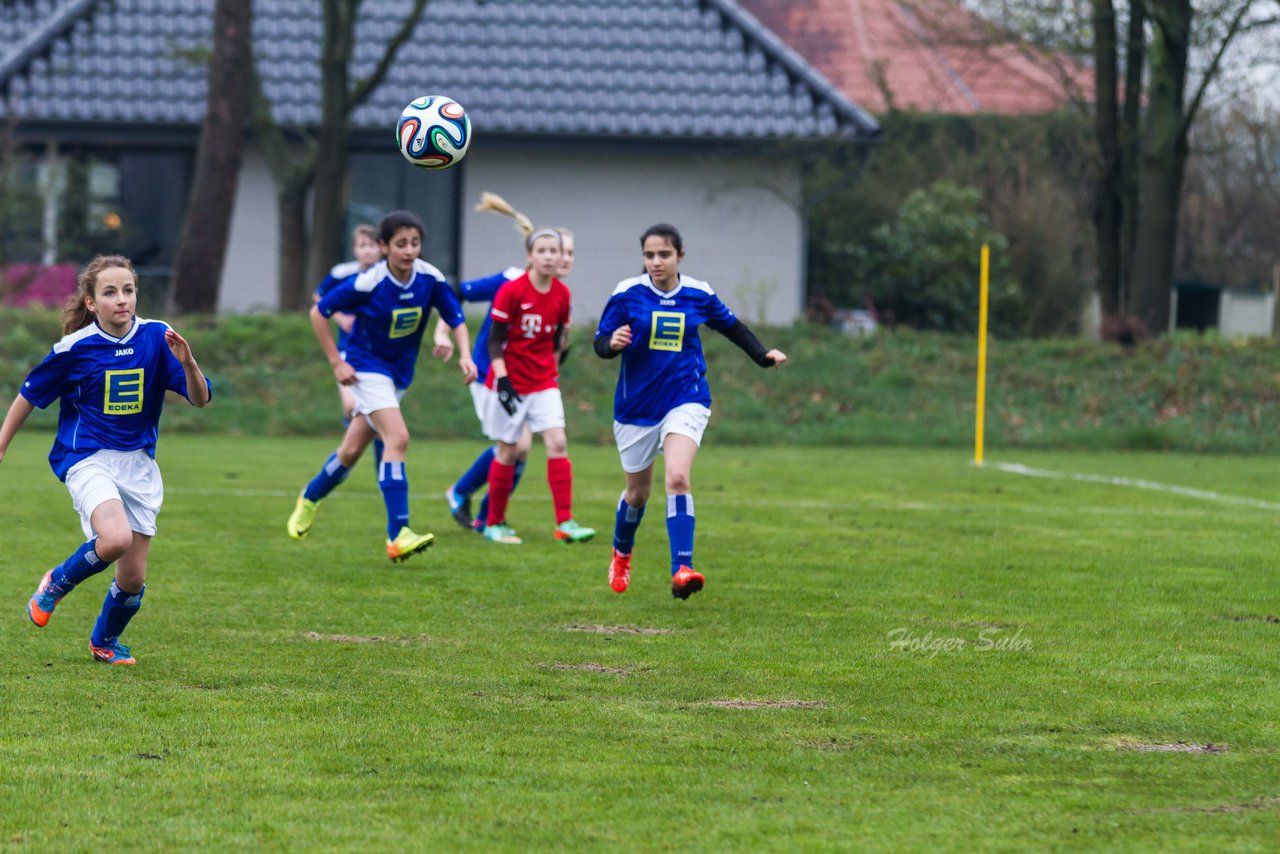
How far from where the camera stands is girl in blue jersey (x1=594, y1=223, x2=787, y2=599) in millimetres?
8805

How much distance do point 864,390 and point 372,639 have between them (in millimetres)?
15561

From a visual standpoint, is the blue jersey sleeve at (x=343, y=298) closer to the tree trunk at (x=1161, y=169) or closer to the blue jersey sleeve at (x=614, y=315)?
the blue jersey sleeve at (x=614, y=315)

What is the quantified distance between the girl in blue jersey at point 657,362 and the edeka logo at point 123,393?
256cm

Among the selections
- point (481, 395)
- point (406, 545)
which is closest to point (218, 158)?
point (481, 395)

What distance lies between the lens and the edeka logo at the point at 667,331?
8883mm

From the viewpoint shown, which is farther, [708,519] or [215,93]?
[215,93]

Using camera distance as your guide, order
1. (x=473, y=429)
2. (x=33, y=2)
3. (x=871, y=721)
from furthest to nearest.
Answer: (x=33, y=2)
(x=473, y=429)
(x=871, y=721)

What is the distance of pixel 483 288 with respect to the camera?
37.4 ft

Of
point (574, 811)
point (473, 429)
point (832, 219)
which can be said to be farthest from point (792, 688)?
point (832, 219)

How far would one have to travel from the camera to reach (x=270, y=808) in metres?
4.73

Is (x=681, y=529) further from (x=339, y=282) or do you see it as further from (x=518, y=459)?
(x=339, y=282)

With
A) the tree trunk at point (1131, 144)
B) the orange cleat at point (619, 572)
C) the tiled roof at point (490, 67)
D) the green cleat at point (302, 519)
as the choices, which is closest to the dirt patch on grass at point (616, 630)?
the orange cleat at point (619, 572)

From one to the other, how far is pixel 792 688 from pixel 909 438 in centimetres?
1491

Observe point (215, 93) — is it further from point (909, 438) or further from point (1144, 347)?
point (1144, 347)
